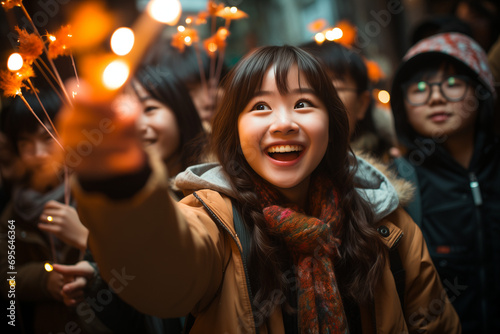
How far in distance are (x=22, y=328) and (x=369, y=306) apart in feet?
4.75

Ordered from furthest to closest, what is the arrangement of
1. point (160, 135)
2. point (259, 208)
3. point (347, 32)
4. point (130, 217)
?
point (347, 32) → point (160, 135) → point (259, 208) → point (130, 217)

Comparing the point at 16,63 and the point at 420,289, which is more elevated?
the point at 16,63

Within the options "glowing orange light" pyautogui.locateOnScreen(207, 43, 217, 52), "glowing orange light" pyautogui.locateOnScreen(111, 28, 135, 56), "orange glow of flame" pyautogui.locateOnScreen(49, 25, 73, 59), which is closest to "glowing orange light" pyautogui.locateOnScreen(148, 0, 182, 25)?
"glowing orange light" pyautogui.locateOnScreen(111, 28, 135, 56)

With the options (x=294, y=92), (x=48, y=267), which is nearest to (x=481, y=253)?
(x=294, y=92)

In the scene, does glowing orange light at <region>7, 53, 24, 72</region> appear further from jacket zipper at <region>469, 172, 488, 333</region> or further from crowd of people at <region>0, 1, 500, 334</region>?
jacket zipper at <region>469, 172, 488, 333</region>

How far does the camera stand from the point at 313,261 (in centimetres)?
129

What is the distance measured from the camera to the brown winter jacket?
30.8 inches

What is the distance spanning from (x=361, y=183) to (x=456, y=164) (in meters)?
0.80

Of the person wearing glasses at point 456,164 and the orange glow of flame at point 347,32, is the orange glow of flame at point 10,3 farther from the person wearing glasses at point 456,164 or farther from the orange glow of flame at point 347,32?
the orange glow of flame at point 347,32

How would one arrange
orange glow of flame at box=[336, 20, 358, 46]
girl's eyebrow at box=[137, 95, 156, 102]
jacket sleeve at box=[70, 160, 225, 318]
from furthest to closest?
1. orange glow of flame at box=[336, 20, 358, 46]
2. girl's eyebrow at box=[137, 95, 156, 102]
3. jacket sleeve at box=[70, 160, 225, 318]

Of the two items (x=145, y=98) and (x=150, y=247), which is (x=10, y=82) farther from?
(x=150, y=247)

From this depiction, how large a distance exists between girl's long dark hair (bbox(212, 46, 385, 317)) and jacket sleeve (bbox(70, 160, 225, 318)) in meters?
0.29

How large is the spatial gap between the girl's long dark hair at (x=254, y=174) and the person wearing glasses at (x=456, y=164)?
0.60 meters

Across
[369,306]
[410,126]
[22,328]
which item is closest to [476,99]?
[410,126]
